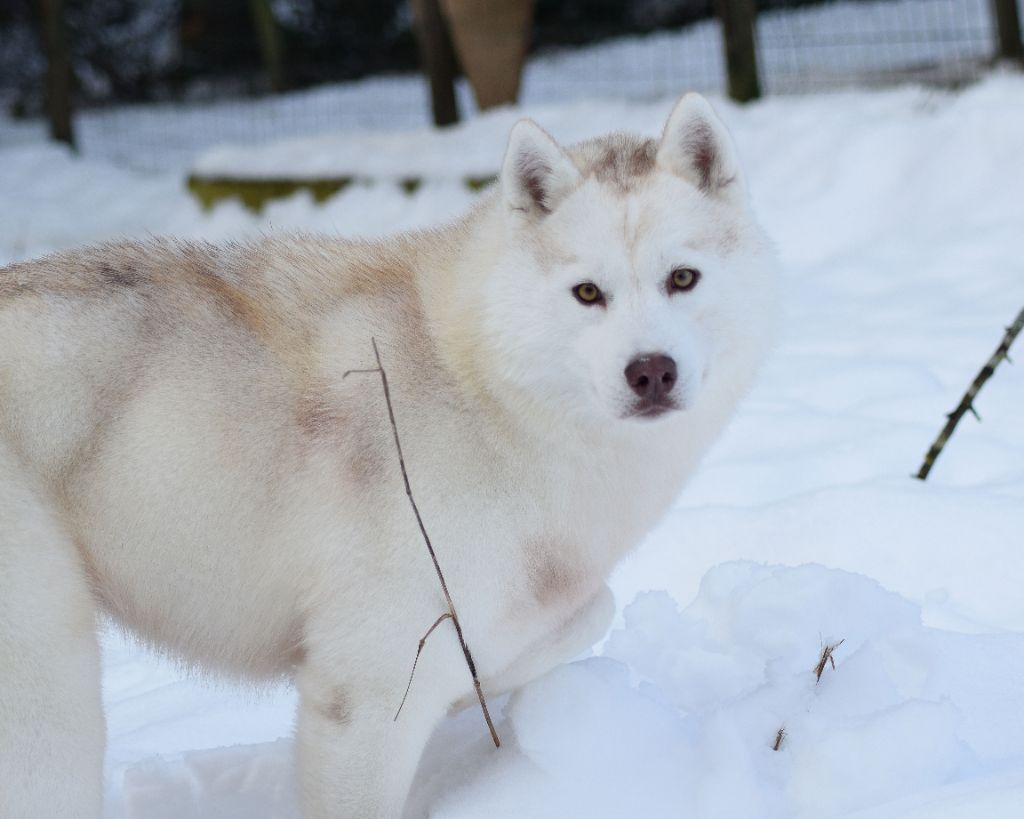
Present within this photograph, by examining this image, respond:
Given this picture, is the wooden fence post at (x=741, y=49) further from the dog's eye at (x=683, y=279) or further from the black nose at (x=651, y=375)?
the black nose at (x=651, y=375)

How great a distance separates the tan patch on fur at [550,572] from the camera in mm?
2219

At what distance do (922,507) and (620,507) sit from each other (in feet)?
3.80

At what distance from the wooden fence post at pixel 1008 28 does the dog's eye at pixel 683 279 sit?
4.80 meters

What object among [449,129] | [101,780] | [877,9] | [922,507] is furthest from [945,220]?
[877,9]

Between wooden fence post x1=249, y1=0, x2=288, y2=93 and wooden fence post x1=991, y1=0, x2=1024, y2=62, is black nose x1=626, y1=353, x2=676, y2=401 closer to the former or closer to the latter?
wooden fence post x1=991, y1=0, x2=1024, y2=62

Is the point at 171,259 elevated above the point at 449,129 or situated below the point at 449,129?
above

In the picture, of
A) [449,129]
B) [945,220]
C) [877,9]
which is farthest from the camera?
[877,9]

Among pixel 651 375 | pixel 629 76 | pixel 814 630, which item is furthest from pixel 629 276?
pixel 629 76

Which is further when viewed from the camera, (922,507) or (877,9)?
(877,9)

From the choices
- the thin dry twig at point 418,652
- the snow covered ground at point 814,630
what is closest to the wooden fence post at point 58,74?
the snow covered ground at point 814,630

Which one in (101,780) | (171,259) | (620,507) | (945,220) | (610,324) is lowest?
(945,220)

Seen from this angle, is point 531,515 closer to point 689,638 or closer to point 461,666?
point 461,666

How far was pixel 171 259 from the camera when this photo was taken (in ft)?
7.87

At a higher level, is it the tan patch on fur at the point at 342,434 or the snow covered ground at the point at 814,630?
the tan patch on fur at the point at 342,434
